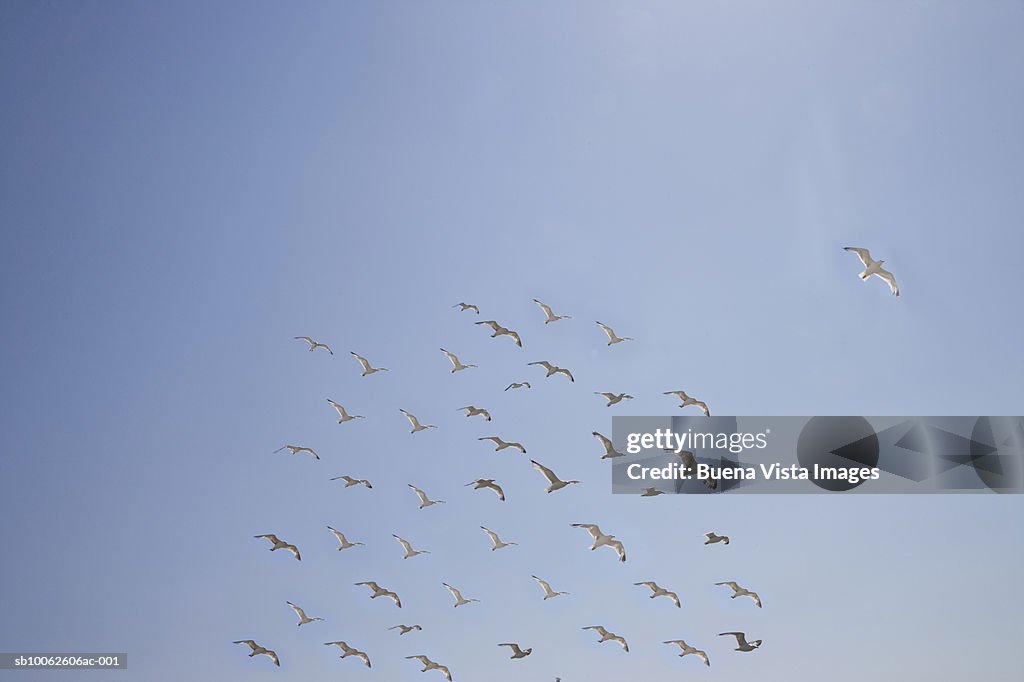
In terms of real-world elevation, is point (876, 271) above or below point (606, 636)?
above

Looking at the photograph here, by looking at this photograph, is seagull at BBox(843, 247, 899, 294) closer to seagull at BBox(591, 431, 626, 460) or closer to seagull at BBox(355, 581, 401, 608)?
seagull at BBox(591, 431, 626, 460)

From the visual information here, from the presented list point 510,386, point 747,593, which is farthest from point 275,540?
point 747,593

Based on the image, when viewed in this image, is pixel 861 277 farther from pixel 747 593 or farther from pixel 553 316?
pixel 747 593

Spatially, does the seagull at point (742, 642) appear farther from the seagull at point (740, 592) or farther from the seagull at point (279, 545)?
the seagull at point (279, 545)

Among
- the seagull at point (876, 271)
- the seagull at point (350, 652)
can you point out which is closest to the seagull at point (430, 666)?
the seagull at point (350, 652)

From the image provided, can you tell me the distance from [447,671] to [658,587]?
1205 cm

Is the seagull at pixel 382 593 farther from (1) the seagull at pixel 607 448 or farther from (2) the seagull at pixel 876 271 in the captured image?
(2) the seagull at pixel 876 271

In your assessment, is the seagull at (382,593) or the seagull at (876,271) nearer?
the seagull at (876,271)

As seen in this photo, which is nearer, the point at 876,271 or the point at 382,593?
the point at 876,271

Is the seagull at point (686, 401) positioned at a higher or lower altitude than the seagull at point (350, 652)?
higher

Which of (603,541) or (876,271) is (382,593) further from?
(876,271)

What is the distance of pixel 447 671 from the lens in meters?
50.0

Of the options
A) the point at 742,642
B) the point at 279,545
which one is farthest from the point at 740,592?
the point at 279,545

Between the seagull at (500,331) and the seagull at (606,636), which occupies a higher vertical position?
the seagull at (500,331)
